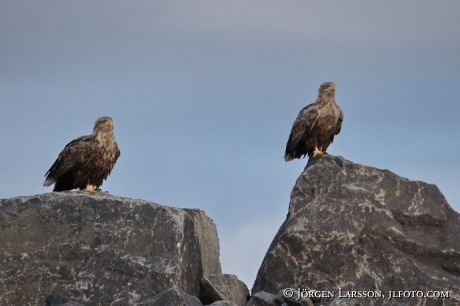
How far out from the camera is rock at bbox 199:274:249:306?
1244 centimetres

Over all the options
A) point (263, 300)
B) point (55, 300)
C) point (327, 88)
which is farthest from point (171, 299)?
point (327, 88)

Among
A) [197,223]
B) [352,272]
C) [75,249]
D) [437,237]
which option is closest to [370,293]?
[352,272]

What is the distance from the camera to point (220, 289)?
1249 cm

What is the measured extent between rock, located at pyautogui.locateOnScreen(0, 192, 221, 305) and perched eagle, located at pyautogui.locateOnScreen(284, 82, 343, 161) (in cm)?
448

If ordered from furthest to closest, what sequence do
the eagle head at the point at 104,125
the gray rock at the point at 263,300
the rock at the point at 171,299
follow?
the eagle head at the point at 104,125
the gray rock at the point at 263,300
the rock at the point at 171,299

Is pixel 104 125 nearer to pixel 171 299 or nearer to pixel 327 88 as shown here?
pixel 327 88

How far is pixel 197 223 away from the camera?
13547 mm

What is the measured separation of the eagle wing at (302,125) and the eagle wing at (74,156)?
421 cm

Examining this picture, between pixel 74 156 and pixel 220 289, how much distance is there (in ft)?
15.3

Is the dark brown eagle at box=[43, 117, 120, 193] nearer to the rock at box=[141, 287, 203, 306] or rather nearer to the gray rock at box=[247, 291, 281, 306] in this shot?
the gray rock at box=[247, 291, 281, 306]

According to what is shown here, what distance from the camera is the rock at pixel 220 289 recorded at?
12438mm

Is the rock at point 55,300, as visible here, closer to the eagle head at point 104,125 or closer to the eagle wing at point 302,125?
the eagle head at point 104,125

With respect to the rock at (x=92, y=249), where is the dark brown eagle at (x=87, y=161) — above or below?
above

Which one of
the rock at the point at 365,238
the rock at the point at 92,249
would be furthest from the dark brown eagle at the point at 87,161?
the rock at the point at 365,238
